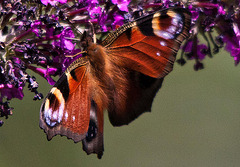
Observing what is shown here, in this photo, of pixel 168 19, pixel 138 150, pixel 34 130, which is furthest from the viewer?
pixel 138 150

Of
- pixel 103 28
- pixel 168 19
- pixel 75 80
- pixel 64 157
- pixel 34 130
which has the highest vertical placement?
pixel 168 19

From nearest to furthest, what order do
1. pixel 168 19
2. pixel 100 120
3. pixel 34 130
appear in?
pixel 168 19 < pixel 100 120 < pixel 34 130

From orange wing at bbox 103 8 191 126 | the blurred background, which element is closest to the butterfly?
orange wing at bbox 103 8 191 126

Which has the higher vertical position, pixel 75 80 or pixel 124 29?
pixel 124 29

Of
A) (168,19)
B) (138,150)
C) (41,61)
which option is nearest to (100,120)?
(41,61)

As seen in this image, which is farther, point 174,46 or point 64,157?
point 64,157

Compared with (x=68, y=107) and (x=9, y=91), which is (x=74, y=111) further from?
(x=9, y=91)

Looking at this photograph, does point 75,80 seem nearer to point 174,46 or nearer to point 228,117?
point 174,46
